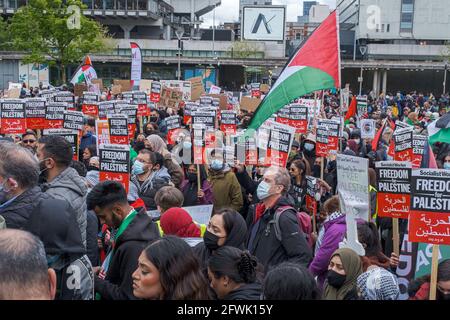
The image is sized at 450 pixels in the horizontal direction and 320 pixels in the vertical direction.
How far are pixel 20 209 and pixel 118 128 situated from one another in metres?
6.33

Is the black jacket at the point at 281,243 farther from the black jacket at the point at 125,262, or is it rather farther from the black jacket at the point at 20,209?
the black jacket at the point at 20,209

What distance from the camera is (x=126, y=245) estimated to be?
4.04m

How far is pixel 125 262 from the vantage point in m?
4.01

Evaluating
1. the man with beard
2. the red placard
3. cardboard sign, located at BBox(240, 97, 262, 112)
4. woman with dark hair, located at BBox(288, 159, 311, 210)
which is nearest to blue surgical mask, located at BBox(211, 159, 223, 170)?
woman with dark hair, located at BBox(288, 159, 311, 210)

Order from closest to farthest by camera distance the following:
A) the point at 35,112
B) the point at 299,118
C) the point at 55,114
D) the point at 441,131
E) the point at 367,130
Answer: the point at 441,131 → the point at 55,114 → the point at 35,112 → the point at 299,118 → the point at 367,130

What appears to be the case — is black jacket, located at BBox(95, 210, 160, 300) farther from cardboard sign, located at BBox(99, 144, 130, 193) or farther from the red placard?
the red placard

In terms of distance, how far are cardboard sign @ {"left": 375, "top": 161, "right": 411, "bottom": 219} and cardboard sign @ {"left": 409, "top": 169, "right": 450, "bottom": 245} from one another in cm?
111

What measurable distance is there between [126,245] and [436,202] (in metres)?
2.25

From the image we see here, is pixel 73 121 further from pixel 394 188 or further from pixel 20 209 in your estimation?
pixel 20 209

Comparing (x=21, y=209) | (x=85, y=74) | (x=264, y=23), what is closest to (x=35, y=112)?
(x=21, y=209)

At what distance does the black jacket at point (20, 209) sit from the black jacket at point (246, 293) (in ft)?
4.22

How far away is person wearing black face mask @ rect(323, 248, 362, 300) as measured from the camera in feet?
14.0

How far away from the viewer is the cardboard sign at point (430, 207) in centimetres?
452
